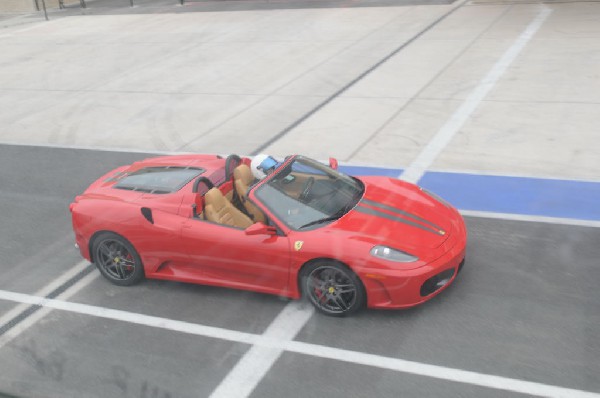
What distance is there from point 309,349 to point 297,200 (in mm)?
1573

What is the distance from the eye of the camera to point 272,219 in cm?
674

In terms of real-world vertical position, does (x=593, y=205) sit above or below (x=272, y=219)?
below

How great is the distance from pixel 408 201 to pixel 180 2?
933 inches

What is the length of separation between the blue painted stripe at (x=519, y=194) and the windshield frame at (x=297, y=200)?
2256 mm

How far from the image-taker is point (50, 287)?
25.2 ft

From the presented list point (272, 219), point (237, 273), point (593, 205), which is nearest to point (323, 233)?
point (272, 219)

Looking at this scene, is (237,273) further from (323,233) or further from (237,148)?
(237,148)

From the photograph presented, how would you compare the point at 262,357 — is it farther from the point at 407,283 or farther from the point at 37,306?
the point at 37,306

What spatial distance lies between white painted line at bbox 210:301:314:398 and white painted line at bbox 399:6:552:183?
149 inches

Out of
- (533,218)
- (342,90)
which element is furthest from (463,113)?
(533,218)

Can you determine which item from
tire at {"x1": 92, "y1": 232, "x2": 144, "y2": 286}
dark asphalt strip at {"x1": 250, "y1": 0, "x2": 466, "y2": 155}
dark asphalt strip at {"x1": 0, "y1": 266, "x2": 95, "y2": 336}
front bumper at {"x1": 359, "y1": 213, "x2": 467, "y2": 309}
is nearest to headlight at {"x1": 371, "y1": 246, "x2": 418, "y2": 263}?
front bumper at {"x1": 359, "y1": 213, "x2": 467, "y2": 309}

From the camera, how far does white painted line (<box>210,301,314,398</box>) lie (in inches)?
225

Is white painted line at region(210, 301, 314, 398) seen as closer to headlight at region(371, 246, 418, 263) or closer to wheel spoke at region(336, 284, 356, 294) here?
wheel spoke at region(336, 284, 356, 294)

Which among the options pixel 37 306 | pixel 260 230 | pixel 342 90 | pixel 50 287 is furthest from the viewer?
pixel 342 90
